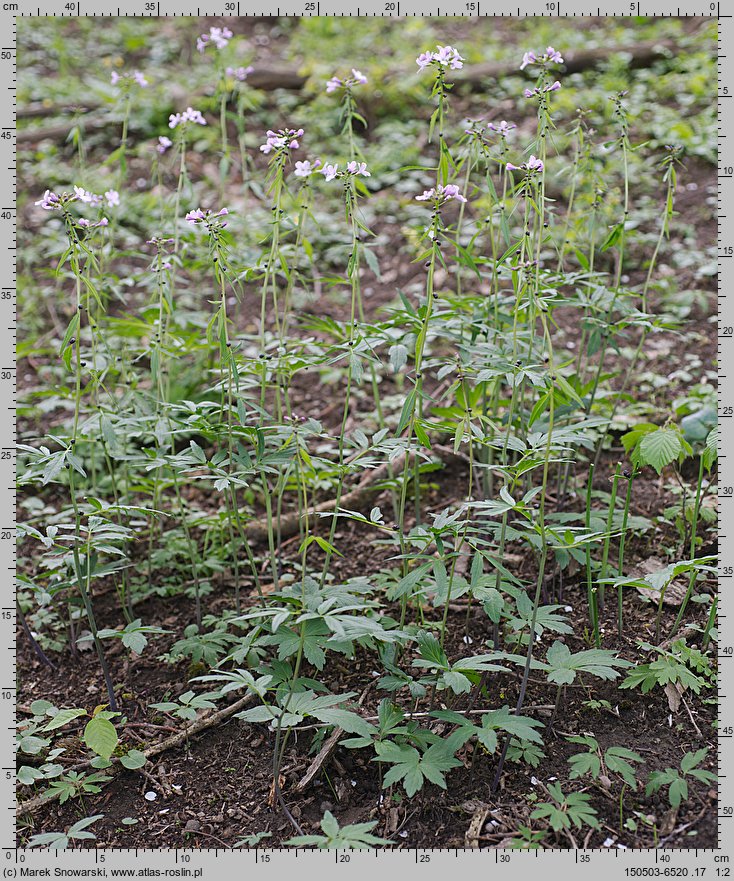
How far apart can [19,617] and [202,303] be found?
2.36m

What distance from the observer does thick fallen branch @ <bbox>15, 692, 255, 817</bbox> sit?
223 cm

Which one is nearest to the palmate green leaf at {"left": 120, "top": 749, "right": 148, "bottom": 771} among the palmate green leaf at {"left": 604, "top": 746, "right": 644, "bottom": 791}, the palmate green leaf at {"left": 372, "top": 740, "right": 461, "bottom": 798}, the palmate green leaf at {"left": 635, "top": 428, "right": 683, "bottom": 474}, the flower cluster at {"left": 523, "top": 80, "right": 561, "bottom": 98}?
the palmate green leaf at {"left": 372, "top": 740, "right": 461, "bottom": 798}

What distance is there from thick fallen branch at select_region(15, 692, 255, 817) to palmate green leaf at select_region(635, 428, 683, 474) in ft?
4.53

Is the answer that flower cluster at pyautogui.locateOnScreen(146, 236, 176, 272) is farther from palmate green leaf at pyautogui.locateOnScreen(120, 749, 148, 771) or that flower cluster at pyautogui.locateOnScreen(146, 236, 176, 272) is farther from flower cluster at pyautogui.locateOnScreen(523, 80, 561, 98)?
palmate green leaf at pyautogui.locateOnScreen(120, 749, 148, 771)

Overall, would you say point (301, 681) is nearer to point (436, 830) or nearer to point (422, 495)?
point (436, 830)

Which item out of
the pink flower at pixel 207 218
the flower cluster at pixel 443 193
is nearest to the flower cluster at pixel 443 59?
the flower cluster at pixel 443 193

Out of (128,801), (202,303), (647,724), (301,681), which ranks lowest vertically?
(128,801)

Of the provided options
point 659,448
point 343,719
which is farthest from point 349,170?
point 343,719

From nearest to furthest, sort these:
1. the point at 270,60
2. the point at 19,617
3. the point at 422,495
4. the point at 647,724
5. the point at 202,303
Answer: the point at 647,724, the point at 19,617, the point at 422,495, the point at 202,303, the point at 270,60

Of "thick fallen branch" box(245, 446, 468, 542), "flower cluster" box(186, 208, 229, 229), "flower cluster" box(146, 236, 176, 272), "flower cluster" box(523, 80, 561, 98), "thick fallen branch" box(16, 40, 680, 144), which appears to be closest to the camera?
"flower cluster" box(186, 208, 229, 229)

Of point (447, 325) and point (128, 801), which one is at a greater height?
point (447, 325)

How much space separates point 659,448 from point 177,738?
5.39ft

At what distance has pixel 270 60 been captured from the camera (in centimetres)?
756

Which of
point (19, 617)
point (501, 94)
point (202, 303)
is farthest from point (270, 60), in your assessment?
point (19, 617)
